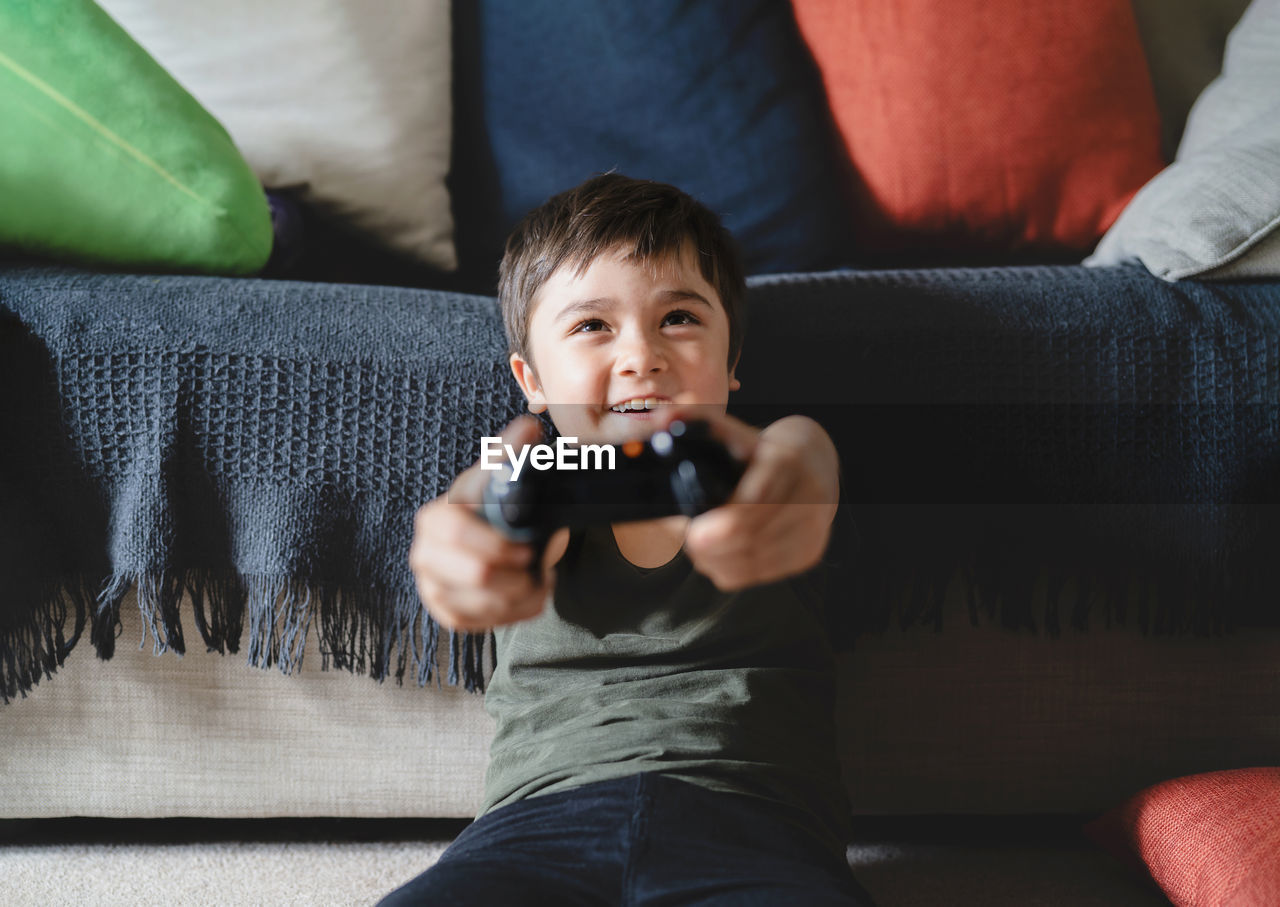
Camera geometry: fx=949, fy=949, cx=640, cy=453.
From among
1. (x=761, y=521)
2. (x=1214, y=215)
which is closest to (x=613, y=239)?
(x=761, y=521)

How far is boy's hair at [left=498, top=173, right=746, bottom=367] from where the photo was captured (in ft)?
2.34

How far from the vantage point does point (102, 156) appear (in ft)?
2.74

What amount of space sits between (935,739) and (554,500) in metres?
0.57

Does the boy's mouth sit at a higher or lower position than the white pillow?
lower

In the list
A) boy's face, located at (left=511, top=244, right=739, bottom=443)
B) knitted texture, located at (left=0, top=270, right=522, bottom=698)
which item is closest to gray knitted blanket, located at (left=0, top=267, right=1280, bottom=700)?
knitted texture, located at (left=0, top=270, right=522, bottom=698)

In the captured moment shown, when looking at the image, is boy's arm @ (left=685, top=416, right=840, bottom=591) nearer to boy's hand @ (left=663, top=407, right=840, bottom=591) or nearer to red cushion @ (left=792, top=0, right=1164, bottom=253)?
boy's hand @ (left=663, top=407, right=840, bottom=591)

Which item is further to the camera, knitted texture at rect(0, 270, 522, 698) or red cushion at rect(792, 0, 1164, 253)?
red cushion at rect(792, 0, 1164, 253)

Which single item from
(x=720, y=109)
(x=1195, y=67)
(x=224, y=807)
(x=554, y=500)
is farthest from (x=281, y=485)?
(x=1195, y=67)

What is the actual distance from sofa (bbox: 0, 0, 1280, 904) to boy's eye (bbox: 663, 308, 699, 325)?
138 millimetres

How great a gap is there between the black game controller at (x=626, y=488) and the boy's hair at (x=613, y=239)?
290 millimetres

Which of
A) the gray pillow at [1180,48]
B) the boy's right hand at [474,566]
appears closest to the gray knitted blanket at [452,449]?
the boy's right hand at [474,566]

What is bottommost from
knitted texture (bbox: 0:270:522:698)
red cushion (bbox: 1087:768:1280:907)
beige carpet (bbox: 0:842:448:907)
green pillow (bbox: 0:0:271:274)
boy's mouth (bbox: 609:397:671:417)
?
beige carpet (bbox: 0:842:448:907)

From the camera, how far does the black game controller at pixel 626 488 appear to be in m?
0.44

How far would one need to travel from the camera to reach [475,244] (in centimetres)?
129
